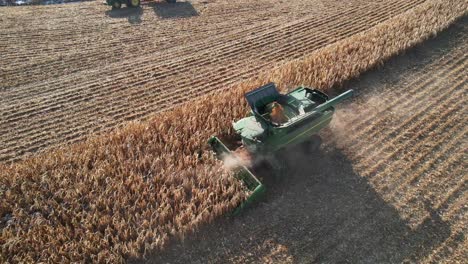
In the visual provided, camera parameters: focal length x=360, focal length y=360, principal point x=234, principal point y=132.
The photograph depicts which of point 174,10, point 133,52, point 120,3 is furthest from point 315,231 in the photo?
point 120,3

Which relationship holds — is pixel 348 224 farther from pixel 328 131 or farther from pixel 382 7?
pixel 382 7

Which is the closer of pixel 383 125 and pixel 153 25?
pixel 383 125

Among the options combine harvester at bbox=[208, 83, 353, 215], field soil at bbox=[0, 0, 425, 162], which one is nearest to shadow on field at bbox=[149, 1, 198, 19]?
field soil at bbox=[0, 0, 425, 162]

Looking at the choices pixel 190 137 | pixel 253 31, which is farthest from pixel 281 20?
pixel 190 137

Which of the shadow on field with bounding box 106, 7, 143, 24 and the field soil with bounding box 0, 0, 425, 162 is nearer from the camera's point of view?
the field soil with bounding box 0, 0, 425, 162

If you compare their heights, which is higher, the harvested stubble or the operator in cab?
the operator in cab

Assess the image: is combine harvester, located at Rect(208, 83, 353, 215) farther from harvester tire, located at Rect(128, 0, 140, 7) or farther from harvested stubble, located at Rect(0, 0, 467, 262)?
harvester tire, located at Rect(128, 0, 140, 7)
